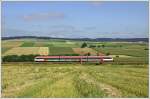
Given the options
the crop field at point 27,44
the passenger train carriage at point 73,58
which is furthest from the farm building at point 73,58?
the crop field at point 27,44

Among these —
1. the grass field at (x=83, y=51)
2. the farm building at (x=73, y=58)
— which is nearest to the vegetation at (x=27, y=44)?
the farm building at (x=73, y=58)

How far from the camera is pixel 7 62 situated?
3799 mm

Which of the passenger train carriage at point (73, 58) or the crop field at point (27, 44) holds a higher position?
the crop field at point (27, 44)

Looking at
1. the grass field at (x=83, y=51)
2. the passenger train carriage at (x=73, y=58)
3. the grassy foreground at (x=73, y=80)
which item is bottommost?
the grassy foreground at (x=73, y=80)

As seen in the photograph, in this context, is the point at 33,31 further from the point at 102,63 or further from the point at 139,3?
the point at 139,3

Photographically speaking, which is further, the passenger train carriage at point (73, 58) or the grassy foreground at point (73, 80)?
the passenger train carriage at point (73, 58)

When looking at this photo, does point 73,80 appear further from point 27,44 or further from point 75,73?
point 27,44

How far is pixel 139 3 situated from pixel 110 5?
28 cm

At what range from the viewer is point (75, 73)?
153 inches

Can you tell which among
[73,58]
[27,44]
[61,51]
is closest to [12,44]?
[27,44]

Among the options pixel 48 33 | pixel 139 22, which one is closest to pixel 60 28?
pixel 48 33

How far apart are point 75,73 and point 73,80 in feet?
0.24

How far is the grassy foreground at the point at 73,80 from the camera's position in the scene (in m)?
3.73

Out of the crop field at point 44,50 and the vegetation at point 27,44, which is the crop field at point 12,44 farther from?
the crop field at point 44,50
